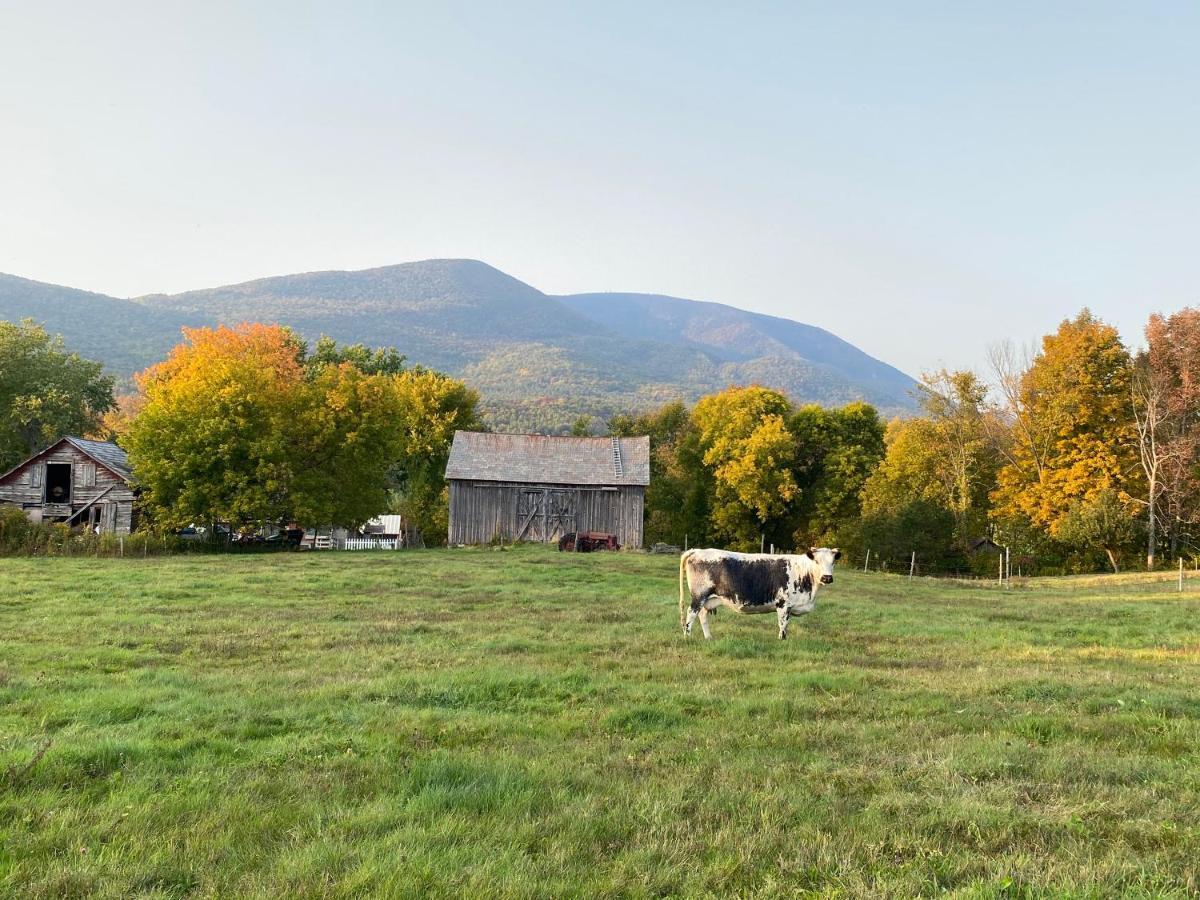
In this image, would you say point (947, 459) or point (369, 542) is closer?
point (947, 459)

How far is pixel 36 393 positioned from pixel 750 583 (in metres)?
52.3

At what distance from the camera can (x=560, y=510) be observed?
4409 cm

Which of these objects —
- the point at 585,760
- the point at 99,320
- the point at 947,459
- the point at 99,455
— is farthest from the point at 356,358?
the point at 99,320

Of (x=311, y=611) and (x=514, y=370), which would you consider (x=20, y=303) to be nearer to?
(x=514, y=370)

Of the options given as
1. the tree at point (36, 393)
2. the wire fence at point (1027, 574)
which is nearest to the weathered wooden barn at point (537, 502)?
the wire fence at point (1027, 574)

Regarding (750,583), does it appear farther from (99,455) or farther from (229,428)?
(99,455)

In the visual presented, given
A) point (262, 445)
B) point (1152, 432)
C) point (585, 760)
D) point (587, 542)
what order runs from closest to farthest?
point (585, 760) → point (262, 445) → point (1152, 432) → point (587, 542)

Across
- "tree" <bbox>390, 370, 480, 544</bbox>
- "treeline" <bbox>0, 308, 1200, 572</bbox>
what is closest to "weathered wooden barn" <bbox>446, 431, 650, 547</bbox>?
"treeline" <bbox>0, 308, 1200, 572</bbox>

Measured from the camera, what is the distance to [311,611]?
50.6 feet

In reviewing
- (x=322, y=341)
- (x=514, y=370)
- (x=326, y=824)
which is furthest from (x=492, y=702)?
(x=514, y=370)

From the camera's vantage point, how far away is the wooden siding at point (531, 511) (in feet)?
144

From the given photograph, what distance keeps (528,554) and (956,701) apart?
1066 inches

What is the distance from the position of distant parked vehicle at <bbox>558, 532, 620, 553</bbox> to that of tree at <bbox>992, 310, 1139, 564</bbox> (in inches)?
857

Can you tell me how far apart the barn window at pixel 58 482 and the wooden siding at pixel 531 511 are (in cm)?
2032
